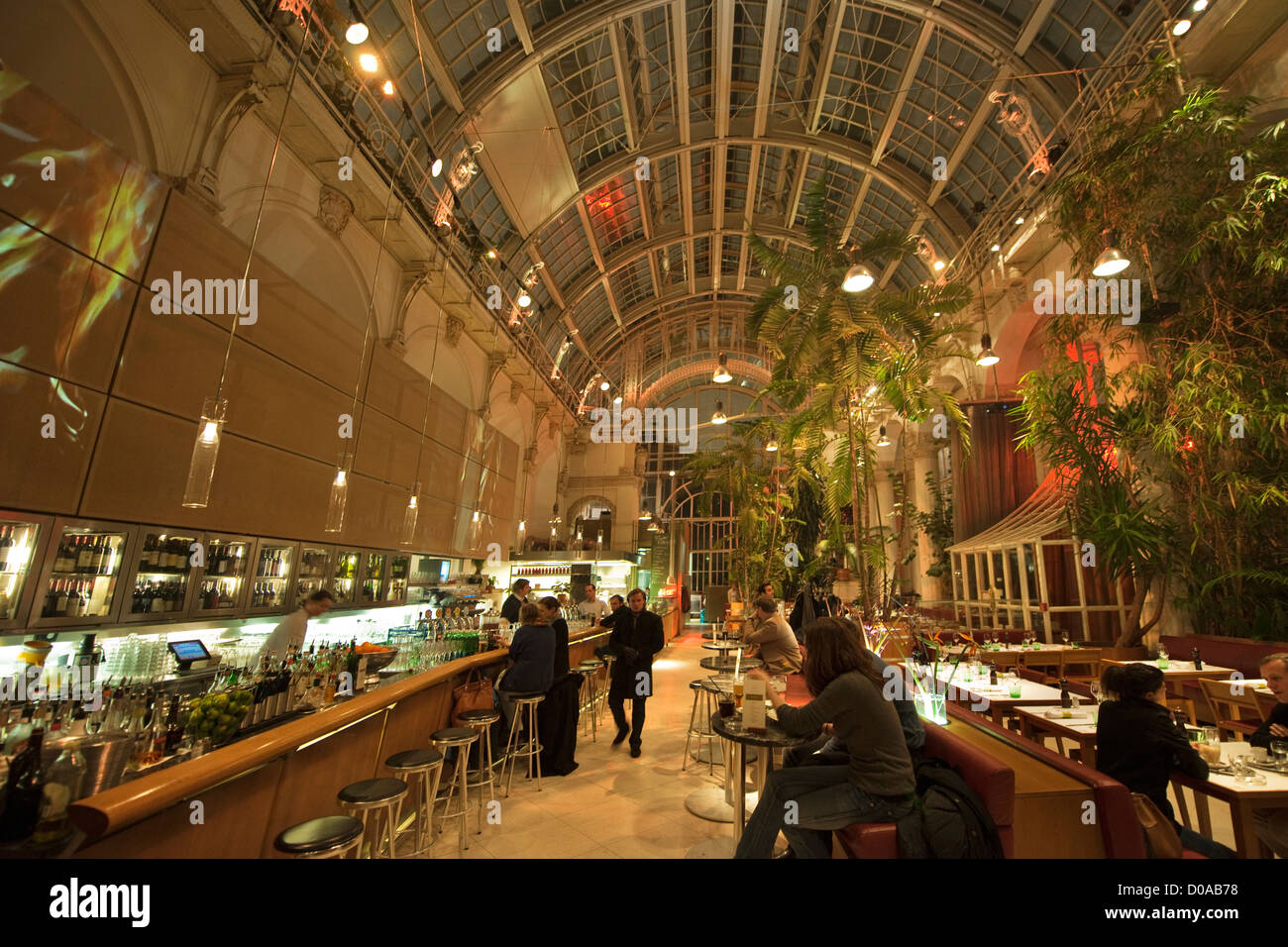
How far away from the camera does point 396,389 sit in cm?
655

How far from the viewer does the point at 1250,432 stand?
5.29 metres

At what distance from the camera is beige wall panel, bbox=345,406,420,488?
592 centimetres

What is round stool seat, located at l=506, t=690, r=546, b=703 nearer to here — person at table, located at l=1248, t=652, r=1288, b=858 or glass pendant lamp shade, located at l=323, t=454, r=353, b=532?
glass pendant lamp shade, located at l=323, t=454, r=353, b=532

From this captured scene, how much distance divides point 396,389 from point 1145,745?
7.13m

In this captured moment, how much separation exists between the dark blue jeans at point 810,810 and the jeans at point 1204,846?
1236mm

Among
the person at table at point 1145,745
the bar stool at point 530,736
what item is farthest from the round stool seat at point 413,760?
the person at table at point 1145,745

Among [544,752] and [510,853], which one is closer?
[510,853]

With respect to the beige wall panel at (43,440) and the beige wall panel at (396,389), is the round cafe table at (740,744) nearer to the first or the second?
the beige wall panel at (43,440)

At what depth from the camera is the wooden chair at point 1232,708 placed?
3777 millimetres

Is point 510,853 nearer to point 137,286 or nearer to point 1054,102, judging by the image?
point 137,286

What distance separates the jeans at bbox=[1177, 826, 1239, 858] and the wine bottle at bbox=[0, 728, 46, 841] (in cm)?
402

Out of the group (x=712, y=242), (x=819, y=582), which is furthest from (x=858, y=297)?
(x=712, y=242)

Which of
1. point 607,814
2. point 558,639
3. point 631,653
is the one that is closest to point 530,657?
point 558,639
